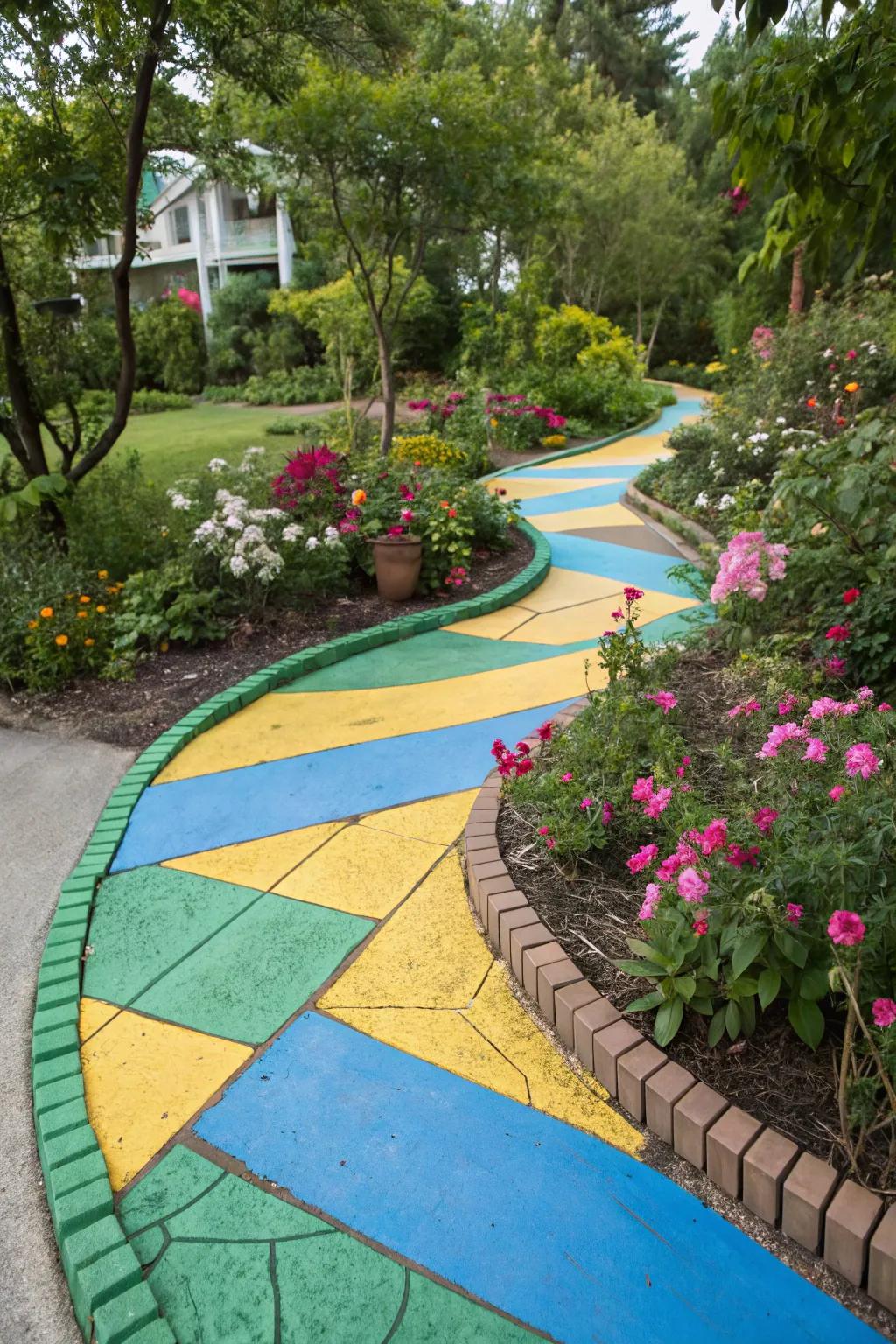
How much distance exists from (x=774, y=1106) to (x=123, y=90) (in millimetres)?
5875

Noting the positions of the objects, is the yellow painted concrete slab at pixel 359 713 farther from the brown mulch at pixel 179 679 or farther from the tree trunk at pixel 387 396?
the tree trunk at pixel 387 396

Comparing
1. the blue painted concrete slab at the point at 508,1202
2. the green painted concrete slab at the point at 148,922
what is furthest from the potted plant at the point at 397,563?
the blue painted concrete slab at the point at 508,1202

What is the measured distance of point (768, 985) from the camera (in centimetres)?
191

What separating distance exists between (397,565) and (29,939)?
3.39m

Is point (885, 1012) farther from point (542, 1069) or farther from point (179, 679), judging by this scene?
point (179, 679)

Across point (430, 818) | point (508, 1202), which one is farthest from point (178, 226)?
point (508, 1202)

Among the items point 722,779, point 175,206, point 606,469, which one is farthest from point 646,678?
point 175,206

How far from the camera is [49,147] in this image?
4812 mm

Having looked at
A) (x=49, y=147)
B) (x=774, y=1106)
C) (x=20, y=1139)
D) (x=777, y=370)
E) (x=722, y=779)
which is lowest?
(x=20, y=1139)

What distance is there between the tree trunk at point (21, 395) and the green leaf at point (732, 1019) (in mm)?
5020

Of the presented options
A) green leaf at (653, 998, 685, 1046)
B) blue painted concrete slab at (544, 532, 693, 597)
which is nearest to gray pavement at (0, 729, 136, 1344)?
green leaf at (653, 998, 685, 1046)

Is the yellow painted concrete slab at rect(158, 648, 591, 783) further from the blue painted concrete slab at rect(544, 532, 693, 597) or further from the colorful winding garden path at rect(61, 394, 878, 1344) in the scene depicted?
the blue painted concrete slab at rect(544, 532, 693, 597)

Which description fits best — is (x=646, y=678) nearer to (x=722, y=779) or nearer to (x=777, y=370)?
(x=722, y=779)

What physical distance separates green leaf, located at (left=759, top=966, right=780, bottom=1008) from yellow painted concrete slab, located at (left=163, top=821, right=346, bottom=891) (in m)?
1.59
